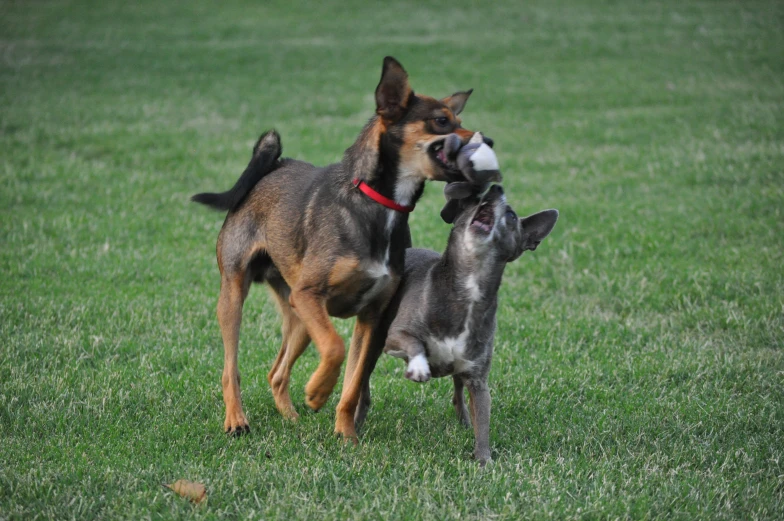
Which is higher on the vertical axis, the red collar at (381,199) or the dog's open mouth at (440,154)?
the dog's open mouth at (440,154)

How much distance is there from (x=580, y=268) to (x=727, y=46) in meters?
14.7

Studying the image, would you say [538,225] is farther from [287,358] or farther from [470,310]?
[287,358]

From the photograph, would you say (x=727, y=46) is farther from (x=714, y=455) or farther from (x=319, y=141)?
(x=714, y=455)

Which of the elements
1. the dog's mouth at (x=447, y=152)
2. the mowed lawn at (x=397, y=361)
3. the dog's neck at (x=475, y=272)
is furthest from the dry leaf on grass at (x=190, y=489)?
the dog's mouth at (x=447, y=152)

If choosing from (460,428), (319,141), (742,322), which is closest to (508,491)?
(460,428)

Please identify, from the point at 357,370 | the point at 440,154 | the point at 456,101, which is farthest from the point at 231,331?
the point at 456,101

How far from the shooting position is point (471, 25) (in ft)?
85.9

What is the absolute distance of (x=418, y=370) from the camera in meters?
4.77

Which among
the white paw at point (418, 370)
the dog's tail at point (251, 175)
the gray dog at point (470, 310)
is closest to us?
the white paw at point (418, 370)

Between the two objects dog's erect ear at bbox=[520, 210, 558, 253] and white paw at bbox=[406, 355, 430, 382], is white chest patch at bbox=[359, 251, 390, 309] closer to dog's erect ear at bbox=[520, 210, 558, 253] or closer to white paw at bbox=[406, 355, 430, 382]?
white paw at bbox=[406, 355, 430, 382]

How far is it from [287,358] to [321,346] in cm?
102

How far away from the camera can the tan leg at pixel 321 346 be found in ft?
16.6

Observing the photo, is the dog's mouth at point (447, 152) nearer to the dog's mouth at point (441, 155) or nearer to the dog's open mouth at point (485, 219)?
the dog's mouth at point (441, 155)

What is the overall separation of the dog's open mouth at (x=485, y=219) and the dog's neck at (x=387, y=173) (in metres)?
0.42
